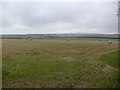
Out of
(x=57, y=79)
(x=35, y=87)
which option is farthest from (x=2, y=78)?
(x=57, y=79)

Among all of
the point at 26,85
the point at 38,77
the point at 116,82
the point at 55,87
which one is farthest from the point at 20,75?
the point at 116,82

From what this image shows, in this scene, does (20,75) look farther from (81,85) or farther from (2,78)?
(81,85)

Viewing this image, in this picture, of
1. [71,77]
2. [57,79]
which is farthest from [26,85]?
[71,77]

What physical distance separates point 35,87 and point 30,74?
348 centimetres

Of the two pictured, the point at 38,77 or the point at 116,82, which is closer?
the point at 116,82

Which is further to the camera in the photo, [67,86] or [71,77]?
[71,77]

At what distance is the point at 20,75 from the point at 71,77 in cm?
501

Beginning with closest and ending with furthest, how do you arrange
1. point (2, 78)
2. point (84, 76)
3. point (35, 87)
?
point (35, 87) < point (2, 78) < point (84, 76)

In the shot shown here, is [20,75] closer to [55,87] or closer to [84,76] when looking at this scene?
[55,87]

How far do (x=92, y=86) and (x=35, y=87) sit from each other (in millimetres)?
Result: 4399

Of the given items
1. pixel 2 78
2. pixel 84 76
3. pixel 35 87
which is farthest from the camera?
pixel 84 76

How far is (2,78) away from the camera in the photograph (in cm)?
1143

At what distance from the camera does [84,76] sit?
485 inches

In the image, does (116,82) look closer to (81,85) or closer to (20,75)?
(81,85)
